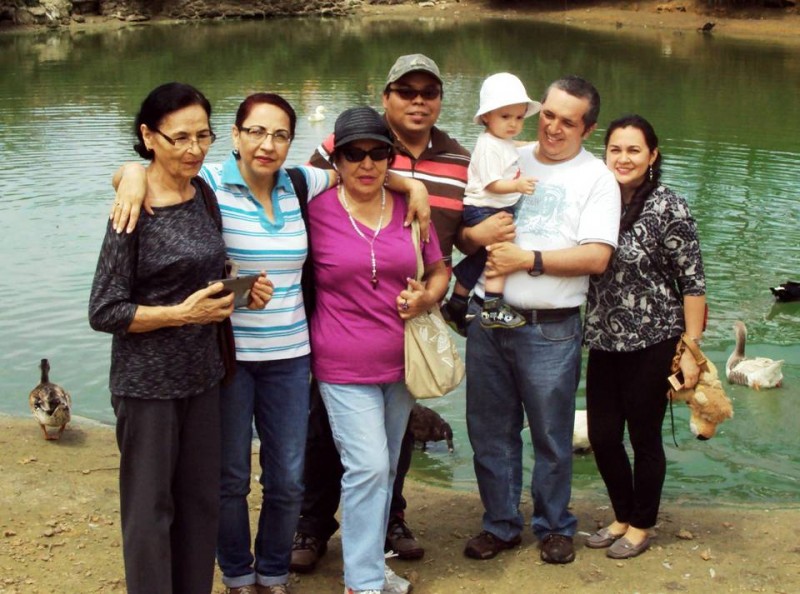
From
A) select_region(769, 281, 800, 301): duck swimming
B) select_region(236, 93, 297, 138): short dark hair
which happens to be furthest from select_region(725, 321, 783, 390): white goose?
select_region(236, 93, 297, 138): short dark hair

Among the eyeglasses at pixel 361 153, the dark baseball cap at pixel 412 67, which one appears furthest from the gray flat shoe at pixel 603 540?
the dark baseball cap at pixel 412 67

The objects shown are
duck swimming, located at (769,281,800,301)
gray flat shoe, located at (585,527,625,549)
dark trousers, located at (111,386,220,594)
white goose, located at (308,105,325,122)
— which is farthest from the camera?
white goose, located at (308,105,325,122)

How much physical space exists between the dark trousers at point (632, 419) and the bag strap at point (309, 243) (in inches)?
49.9

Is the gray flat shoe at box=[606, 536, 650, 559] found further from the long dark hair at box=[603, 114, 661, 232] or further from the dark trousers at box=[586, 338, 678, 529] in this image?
the long dark hair at box=[603, 114, 661, 232]

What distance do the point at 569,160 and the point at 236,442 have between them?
1788 millimetres

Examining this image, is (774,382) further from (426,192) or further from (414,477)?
(426,192)

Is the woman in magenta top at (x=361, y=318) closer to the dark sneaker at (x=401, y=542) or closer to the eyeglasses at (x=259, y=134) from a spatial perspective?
the eyeglasses at (x=259, y=134)

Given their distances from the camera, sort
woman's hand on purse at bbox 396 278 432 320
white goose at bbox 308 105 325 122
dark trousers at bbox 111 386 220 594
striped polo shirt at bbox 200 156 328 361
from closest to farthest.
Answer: dark trousers at bbox 111 386 220 594 → striped polo shirt at bbox 200 156 328 361 → woman's hand on purse at bbox 396 278 432 320 → white goose at bbox 308 105 325 122

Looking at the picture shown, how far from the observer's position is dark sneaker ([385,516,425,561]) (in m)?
4.80

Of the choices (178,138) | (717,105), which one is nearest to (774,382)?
(178,138)

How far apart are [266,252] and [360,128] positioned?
593mm

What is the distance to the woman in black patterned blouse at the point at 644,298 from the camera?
175 inches

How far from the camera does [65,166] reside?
14.9 meters

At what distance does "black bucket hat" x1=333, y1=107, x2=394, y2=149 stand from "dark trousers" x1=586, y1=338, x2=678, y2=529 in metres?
1.36
